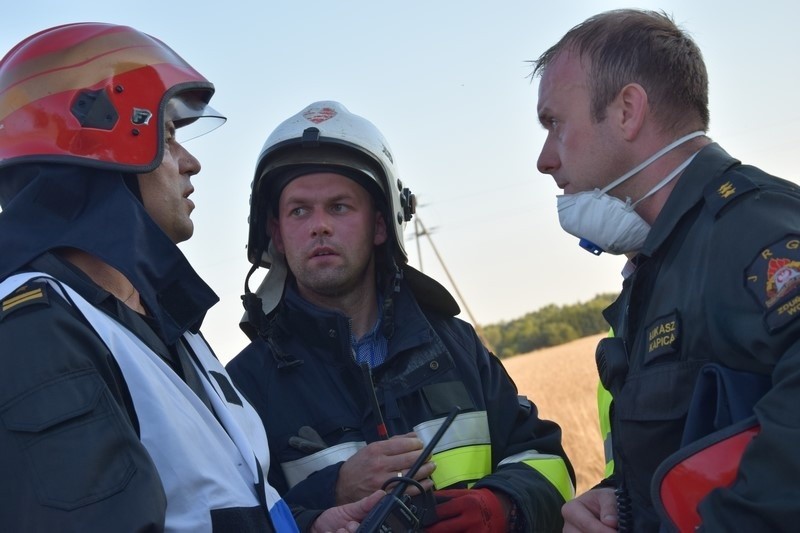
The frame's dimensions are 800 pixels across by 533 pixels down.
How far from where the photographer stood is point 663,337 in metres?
2.77

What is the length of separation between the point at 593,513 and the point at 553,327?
56000mm

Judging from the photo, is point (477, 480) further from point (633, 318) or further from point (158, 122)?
point (158, 122)

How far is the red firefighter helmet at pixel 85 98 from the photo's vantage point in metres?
2.94

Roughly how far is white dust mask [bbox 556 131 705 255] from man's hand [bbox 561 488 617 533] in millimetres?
847

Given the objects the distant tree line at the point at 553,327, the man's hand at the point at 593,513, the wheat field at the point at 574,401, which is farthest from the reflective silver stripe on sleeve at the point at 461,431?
the distant tree line at the point at 553,327

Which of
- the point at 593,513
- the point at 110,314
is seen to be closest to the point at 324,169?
the point at 110,314

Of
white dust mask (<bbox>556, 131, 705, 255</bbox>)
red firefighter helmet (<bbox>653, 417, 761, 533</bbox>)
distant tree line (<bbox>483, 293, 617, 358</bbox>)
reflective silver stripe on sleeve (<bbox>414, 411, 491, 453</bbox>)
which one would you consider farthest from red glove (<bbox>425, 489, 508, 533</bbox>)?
distant tree line (<bbox>483, 293, 617, 358</bbox>)

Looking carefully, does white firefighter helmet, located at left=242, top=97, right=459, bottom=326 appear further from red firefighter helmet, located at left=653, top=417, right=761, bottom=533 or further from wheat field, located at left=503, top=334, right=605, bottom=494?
wheat field, located at left=503, top=334, right=605, bottom=494

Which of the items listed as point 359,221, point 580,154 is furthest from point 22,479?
point 359,221

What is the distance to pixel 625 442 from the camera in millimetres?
2910

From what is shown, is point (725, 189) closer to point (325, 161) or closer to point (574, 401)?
point (325, 161)

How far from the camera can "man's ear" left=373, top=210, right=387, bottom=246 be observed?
478 centimetres

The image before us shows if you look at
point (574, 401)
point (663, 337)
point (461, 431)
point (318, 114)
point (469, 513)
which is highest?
point (318, 114)

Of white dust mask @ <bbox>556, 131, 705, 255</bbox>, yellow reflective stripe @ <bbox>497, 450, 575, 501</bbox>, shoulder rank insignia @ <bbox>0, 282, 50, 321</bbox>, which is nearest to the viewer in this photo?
shoulder rank insignia @ <bbox>0, 282, 50, 321</bbox>
